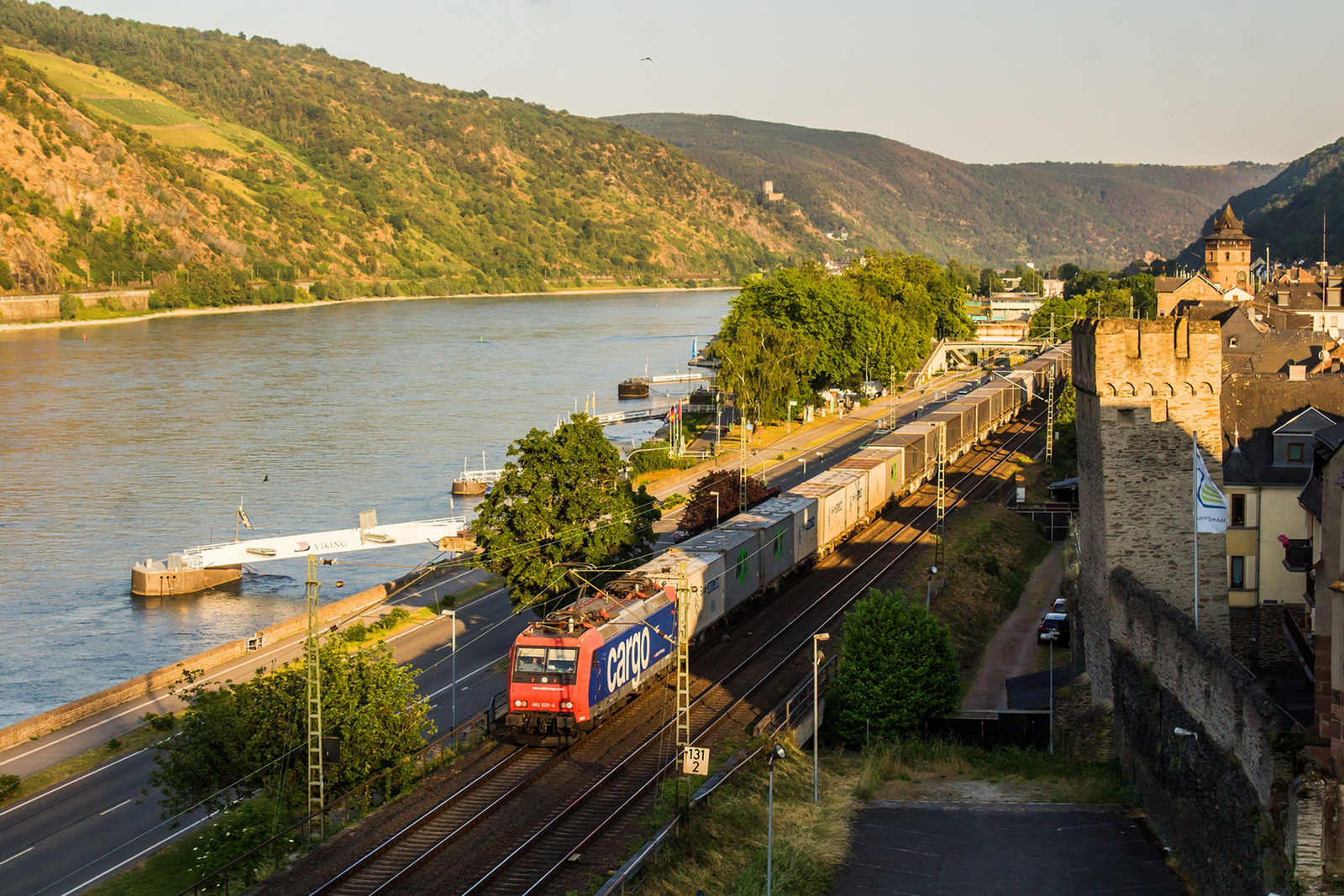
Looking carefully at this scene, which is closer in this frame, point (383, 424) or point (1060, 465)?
point (1060, 465)

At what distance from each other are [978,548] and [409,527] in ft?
85.6

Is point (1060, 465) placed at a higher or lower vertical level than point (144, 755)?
higher

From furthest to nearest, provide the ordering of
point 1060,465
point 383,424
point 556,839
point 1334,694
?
1. point 383,424
2. point 1060,465
3. point 556,839
4. point 1334,694

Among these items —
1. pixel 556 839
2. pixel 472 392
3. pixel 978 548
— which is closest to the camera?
pixel 556 839

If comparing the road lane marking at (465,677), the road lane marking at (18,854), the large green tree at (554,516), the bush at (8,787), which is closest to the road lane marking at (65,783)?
the bush at (8,787)

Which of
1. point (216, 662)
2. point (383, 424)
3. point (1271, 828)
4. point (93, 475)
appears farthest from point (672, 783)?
point (383, 424)

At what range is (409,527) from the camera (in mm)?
59281

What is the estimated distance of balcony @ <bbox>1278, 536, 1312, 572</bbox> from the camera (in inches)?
1265

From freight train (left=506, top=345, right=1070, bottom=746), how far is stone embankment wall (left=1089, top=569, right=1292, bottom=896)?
9.42 metres

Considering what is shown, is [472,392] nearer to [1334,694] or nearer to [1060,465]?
[1060,465]

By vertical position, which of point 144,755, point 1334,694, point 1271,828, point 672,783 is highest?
point 1334,694

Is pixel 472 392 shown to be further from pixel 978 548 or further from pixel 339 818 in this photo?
pixel 339 818

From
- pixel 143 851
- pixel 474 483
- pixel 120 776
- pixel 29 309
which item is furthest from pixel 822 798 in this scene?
pixel 29 309

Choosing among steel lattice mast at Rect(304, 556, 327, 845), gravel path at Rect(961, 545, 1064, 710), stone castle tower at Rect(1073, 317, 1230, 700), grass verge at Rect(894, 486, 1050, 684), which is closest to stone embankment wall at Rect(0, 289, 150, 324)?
grass verge at Rect(894, 486, 1050, 684)
